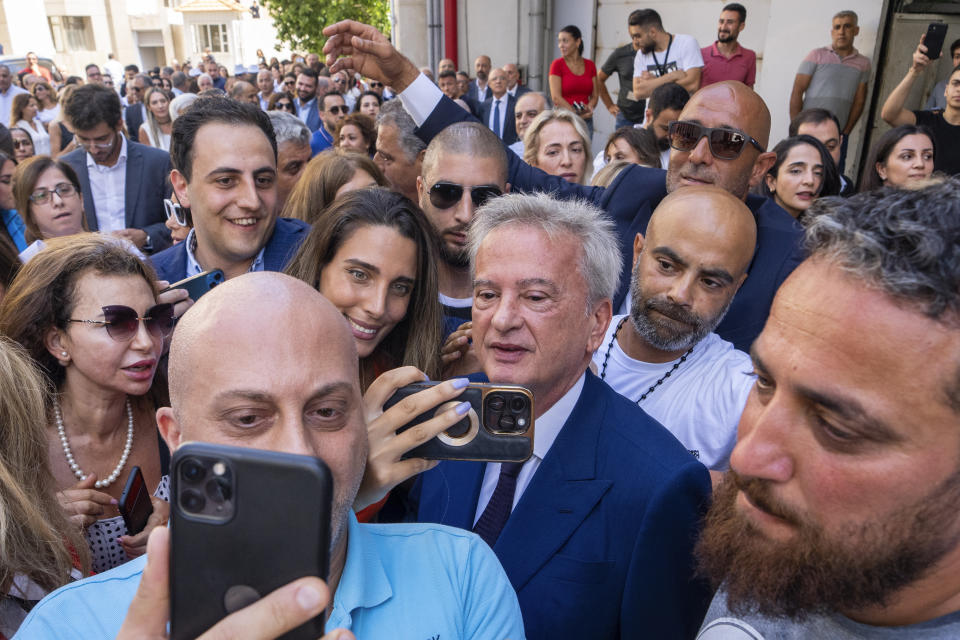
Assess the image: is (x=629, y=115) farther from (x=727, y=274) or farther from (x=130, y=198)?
(x=727, y=274)

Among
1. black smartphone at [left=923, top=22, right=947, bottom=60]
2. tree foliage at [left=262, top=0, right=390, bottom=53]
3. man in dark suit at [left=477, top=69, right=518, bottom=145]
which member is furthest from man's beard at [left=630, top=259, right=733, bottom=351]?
tree foliage at [left=262, top=0, right=390, bottom=53]

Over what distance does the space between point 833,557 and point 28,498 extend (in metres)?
1.97

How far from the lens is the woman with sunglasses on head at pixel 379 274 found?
2.71 m

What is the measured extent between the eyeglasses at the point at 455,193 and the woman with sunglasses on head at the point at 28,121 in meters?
8.42

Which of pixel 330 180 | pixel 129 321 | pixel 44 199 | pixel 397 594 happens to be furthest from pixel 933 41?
pixel 44 199

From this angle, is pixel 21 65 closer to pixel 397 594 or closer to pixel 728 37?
pixel 728 37

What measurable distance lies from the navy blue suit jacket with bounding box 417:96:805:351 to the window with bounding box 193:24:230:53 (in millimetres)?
54572

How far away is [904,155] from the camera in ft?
16.2

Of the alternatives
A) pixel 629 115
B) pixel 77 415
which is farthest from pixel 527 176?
pixel 629 115

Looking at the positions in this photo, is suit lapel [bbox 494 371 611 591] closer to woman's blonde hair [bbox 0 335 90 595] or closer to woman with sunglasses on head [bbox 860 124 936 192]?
woman's blonde hair [bbox 0 335 90 595]

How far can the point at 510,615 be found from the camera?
1450mm

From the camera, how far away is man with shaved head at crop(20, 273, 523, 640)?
1.36m

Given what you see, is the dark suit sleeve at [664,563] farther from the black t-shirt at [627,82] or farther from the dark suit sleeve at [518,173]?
the black t-shirt at [627,82]

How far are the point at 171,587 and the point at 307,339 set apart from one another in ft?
2.01
